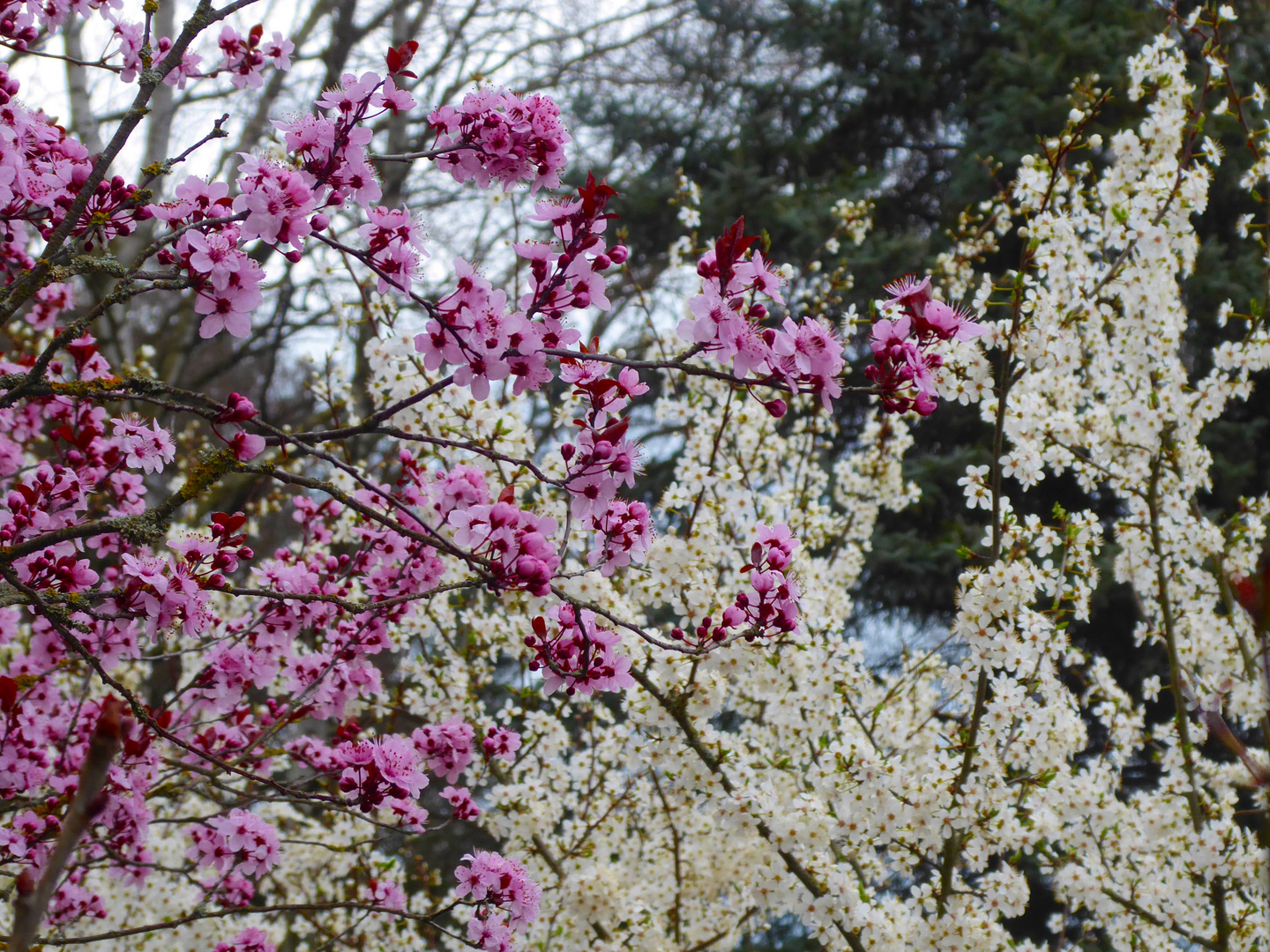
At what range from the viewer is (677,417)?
4.27 metres

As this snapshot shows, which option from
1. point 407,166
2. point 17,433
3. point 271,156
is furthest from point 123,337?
point 271,156

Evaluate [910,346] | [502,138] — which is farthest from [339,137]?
[910,346]

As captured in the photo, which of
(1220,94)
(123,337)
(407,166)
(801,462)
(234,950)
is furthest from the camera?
(407,166)

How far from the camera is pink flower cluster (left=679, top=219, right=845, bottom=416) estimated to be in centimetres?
171

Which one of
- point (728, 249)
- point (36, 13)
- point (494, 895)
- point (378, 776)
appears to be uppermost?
point (36, 13)

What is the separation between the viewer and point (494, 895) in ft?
7.34

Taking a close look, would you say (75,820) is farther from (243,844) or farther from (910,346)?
(243,844)

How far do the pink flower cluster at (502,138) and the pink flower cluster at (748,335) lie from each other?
405 millimetres

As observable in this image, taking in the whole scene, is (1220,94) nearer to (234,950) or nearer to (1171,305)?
(1171,305)

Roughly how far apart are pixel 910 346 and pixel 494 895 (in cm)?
163

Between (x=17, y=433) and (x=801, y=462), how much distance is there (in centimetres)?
339

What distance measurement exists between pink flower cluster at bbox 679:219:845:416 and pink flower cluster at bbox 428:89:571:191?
40 centimetres

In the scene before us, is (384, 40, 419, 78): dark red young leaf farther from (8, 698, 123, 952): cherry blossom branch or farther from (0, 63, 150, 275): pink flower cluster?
(8, 698, 123, 952): cherry blossom branch

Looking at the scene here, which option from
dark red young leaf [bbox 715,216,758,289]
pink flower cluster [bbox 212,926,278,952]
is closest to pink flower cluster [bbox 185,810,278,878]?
pink flower cluster [bbox 212,926,278,952]
